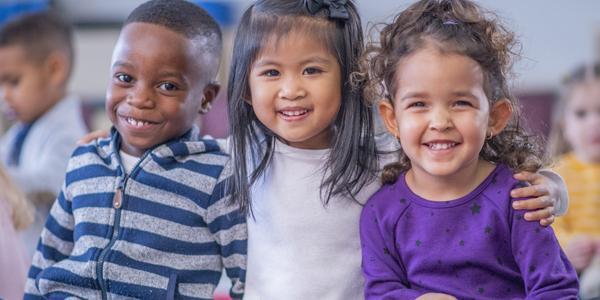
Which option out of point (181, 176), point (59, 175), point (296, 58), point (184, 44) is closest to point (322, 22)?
point (296, 58)

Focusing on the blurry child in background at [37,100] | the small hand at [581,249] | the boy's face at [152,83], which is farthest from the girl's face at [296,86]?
the blurry child in background at [37,100]

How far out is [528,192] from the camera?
4.33 feet

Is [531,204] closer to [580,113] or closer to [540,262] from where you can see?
[540,262]

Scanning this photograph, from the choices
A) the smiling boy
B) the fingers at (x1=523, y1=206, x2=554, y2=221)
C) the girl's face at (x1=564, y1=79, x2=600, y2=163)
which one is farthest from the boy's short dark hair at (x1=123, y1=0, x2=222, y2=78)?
the girl's face at (x1=564, y1=79, x2=600, y2=163)

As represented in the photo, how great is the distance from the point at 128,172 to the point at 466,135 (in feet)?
2.04

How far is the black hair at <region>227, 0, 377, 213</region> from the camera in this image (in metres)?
1.43

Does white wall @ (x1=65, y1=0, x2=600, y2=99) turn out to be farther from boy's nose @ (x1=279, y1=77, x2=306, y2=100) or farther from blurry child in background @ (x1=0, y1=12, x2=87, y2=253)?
boy's nose @ (x1=279, y1=77, x2=306, y2=100)

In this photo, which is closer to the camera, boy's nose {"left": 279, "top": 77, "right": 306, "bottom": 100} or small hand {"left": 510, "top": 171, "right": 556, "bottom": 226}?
small hand {"left": 510, "top": 171, "right": 556, "bottom": 226}

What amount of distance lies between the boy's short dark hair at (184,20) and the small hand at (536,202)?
0.61 m

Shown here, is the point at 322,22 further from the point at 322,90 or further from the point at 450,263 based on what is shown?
the point at 450,263

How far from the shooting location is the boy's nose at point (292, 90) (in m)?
1.41

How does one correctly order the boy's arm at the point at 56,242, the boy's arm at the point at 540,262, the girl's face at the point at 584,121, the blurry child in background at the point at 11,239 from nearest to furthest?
the boy's arm at the point at 540,262, the boy's arm at the point at 56,242, the blurry child in background at the point at 11,239, the girl's face at the point at 584,121

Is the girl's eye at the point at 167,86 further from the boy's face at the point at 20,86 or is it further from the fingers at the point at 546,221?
the boy's face at the point at 20,86

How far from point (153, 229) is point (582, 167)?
149 cm
